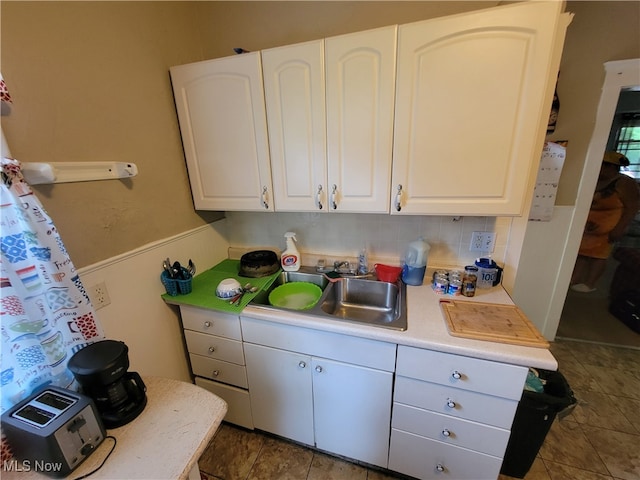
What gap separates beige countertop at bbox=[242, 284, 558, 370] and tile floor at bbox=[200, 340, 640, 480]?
859mm

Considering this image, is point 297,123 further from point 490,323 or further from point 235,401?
point 235,401

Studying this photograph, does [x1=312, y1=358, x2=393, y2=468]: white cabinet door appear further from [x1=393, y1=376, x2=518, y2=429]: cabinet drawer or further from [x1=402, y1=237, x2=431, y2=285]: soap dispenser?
[x1=402, y1=237, x2=431, y2=285]: soap dispenser

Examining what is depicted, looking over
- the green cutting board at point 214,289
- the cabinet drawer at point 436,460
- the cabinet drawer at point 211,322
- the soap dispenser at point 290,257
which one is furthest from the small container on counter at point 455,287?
the cabinet drawer at point 211,322

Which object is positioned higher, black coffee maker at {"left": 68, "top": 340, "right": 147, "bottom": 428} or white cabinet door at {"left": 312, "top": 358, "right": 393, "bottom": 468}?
black coffee maker at {"left": 68, "top": 340, "right": 147, "bottom": 428}

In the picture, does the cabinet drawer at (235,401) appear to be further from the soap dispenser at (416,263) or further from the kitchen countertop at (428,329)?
the soap dispenser at (416,263)

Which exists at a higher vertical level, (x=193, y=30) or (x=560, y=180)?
(x=193, y=30)

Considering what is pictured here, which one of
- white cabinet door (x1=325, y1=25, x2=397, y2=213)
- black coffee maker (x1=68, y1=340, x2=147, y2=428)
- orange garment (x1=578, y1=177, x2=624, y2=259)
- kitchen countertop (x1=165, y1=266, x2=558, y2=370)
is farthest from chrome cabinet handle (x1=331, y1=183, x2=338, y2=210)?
orange garment (x1=578, y1=177, x2=624, y2=259)

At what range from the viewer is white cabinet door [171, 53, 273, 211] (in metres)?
1.26

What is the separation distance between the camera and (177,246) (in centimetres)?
146

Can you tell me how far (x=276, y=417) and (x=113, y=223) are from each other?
1.28 metres

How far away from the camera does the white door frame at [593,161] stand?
1.59m

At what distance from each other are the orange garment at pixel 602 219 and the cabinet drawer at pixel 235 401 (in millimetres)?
2944

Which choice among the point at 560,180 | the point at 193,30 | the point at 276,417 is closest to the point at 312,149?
the point at 193,30

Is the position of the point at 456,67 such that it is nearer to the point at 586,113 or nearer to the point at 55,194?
the point at 586,113
